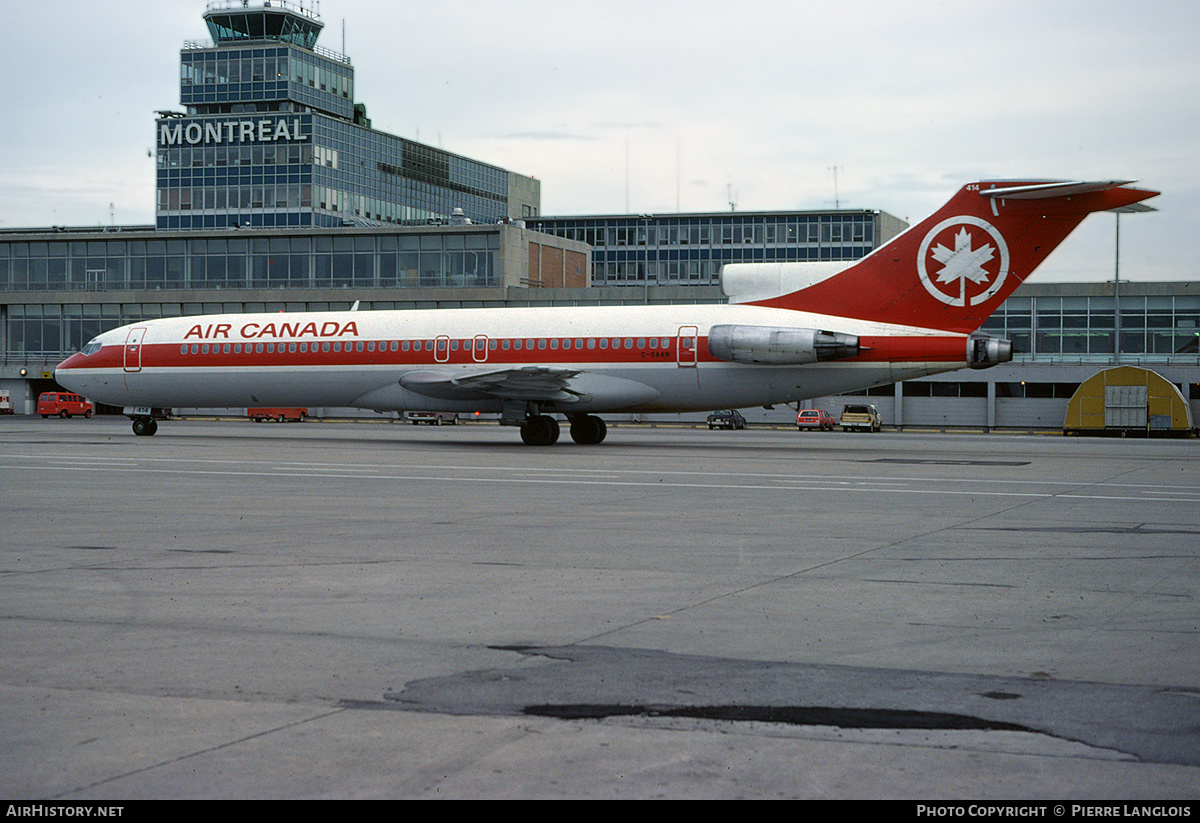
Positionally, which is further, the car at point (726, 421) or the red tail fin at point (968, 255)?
the car at point (726, 421)

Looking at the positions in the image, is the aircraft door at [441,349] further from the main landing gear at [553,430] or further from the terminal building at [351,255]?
the terminal building at [351,255]

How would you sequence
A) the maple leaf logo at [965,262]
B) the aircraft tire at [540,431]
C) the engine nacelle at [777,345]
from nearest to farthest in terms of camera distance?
the maple leaf logo at [965,262]
the engine nacelle at [777,345]
the aircraft tire at [540,431]

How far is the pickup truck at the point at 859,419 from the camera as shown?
201ft

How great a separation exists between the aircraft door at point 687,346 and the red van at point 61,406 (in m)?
49.9

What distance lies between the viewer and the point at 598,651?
7625 mm

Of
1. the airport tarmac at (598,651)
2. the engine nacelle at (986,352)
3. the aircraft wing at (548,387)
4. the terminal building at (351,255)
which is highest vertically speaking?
the terminal building at (351,255)

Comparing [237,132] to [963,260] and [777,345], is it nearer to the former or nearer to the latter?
[777,345]

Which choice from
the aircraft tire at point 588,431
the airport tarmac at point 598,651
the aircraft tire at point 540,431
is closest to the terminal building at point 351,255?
the aircraft tire at point 588,431

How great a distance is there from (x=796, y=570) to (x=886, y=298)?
23403 mm

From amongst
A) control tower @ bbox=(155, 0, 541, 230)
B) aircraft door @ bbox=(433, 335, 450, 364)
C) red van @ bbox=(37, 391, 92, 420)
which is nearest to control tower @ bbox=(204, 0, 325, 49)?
control tower @ bbox=(155, 0, 541, 230)

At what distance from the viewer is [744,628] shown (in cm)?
838

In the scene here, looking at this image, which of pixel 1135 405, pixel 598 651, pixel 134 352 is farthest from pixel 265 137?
pixel 598 651
